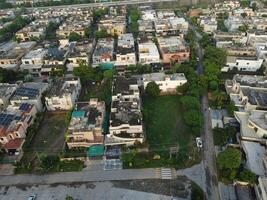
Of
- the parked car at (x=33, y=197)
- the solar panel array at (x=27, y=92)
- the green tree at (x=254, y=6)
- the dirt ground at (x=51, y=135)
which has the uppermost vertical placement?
the green tree at (x=254, y=6)

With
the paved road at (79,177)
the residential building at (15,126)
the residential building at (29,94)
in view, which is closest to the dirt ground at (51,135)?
the residential building at (15,126)

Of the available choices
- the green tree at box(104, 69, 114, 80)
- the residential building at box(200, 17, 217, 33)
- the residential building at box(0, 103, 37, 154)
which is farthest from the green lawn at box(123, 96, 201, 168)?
the residential building at box(200, 17, 217, 33)

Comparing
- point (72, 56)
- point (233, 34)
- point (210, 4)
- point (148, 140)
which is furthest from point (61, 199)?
→ point (210, 4)

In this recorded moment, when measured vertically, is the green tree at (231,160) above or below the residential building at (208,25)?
below

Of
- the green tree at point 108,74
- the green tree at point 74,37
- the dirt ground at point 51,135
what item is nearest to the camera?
the dirt ground at point 51,135

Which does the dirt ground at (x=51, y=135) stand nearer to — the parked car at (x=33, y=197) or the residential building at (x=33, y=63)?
the parked car at (x=33, y=197)

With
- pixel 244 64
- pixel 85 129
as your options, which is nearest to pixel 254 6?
pixel 244 64

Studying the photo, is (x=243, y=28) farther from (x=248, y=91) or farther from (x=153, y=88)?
(x=153, y=88)
